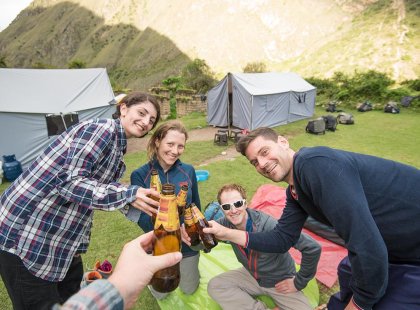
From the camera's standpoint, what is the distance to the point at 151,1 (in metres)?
81.3

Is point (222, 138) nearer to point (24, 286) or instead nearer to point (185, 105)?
point (24, 286)

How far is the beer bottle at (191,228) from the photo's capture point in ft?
8.43

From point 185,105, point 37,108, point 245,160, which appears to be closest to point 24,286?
point 245,160

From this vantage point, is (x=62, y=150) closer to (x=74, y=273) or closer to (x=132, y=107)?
(x=132, y=107)

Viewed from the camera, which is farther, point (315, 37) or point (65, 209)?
point (315, 37)

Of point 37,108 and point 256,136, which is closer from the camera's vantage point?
point 256,136

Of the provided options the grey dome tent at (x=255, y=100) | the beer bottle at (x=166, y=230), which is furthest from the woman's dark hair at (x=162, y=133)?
the grey dome tent at (x=255, y=100)

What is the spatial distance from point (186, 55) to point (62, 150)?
2413 inches

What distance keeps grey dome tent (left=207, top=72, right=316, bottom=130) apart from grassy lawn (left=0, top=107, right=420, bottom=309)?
3.49ft

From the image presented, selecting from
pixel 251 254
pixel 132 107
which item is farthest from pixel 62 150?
pixel 251 254

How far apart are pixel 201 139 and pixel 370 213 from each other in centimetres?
1351

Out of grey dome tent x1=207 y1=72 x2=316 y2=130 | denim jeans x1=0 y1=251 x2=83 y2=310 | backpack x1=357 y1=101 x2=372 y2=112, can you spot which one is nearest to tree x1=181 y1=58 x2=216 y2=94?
grey dome tent x1=207 y1=72 x2=316 y2=130

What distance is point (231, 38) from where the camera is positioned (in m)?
56.2

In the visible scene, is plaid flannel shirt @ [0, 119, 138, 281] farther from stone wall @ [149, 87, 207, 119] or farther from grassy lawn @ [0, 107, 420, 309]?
stone wall @ [149, 87, 207, 119]
